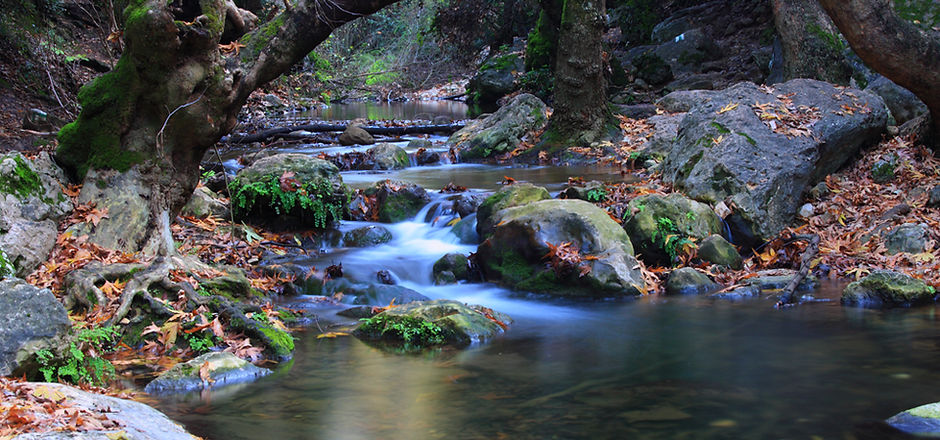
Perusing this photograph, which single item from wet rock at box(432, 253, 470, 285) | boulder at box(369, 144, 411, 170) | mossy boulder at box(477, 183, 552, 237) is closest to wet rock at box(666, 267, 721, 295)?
mossy boulder at box(477, 183, 552, 237)

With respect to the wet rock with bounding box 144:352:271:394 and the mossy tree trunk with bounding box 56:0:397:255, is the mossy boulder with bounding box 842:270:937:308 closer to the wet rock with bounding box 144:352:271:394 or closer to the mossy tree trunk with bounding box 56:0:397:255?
the wet rock with bounding box 144:352:271:394

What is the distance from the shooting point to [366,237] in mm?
10016

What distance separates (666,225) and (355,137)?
1209 centimetres

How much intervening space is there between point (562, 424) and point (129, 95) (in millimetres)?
5503

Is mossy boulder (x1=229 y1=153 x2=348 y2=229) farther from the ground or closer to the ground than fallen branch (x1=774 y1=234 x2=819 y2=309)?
farther from the ground

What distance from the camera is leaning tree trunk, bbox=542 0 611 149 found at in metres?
14.9

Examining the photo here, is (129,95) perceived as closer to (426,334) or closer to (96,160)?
(96,160)

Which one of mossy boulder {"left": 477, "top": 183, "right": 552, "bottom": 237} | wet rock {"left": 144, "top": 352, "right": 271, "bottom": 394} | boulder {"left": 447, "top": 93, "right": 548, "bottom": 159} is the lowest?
wet rock {"left": 144, "top": 352, "right": 271, "bottom": 394}

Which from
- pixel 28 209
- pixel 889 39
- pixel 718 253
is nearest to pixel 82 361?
pixel 28 209

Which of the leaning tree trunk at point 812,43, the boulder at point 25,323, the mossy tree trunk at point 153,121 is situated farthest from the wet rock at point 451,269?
the leaning tree trunk at point 812,43

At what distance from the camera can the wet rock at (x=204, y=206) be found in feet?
31.5

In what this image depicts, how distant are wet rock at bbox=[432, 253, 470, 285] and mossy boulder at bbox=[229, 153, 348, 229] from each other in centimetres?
191

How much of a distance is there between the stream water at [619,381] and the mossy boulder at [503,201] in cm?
223

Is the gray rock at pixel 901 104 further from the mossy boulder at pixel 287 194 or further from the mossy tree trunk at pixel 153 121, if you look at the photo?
the mossy tree trunk at pixel 153 121
